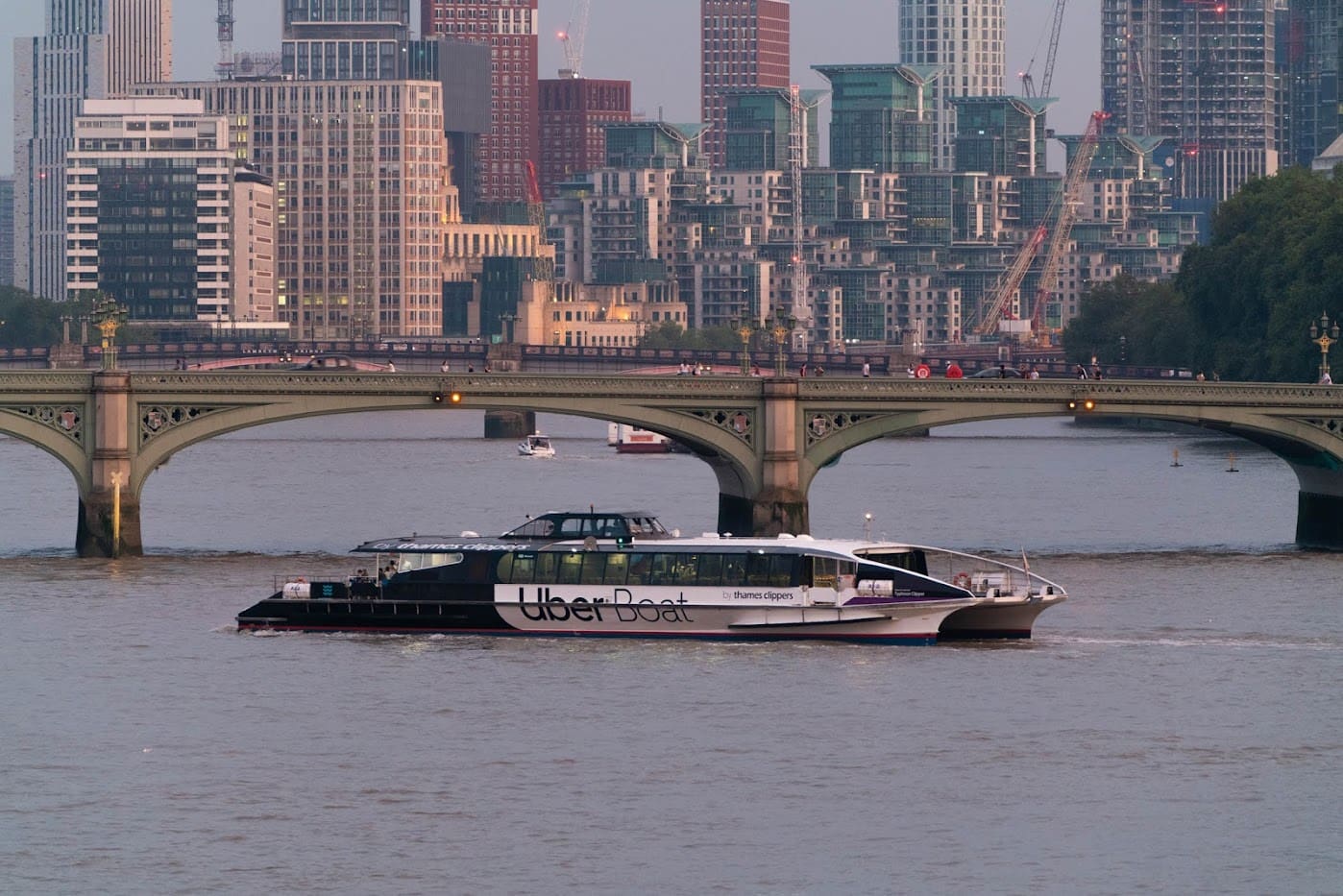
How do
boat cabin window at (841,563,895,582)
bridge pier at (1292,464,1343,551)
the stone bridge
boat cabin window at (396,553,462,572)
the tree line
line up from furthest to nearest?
the tree line, bridge pier at (1292,464,1343,551), the stone bridge, boat cabin window at (396,553,462,572), boat cabin window at (841,563,895,582)

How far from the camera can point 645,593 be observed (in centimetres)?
8550

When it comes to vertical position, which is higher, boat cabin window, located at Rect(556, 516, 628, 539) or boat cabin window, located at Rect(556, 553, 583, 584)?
boat cabin window, located at Rect(556, 516, 628, 539)

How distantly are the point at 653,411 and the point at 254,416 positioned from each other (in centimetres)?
1372

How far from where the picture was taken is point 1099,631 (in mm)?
86062

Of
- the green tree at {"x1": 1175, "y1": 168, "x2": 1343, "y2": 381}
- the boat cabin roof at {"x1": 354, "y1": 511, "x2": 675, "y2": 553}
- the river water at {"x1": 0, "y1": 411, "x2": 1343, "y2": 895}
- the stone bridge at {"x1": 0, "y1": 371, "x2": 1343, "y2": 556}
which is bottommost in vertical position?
the river water at {"x1": 0, "y1": 411, "x2": 1343, "y2": 895}

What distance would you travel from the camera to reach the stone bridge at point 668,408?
347 ft

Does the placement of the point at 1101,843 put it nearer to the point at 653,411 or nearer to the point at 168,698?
the point at 168,698

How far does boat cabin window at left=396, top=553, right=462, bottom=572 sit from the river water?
248 centimetres

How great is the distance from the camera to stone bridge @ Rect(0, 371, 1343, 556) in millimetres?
105688

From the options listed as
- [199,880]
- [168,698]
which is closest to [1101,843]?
[199,880]

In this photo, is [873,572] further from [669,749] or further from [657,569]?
[669,749]

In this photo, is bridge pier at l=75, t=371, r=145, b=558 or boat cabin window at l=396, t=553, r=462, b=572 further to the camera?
bridge pier at l=75, t=371, r=145, b=558

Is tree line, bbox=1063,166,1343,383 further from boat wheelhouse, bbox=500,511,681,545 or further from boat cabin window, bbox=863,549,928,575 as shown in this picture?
boat cabin window, bbox=863,549,928,575

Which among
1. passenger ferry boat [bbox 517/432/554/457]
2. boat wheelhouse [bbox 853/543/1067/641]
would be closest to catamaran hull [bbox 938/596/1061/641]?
boat wheelhouse [bbox 853/543/1067/641]
